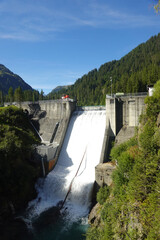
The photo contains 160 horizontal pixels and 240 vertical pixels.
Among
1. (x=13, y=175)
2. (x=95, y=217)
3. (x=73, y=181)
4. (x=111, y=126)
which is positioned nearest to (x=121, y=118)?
(x=111, y=126)

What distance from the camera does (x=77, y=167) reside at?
2547 centimetres

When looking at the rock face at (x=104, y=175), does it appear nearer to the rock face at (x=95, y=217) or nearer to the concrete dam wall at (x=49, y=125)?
the rock face at (x=95, y=217)

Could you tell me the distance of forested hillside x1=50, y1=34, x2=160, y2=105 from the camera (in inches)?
2067

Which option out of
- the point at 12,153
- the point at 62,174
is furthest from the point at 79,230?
the point at 12,153

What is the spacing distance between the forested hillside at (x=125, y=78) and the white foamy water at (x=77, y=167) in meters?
9.64

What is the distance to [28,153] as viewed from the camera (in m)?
25.5

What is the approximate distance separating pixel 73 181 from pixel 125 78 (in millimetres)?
45589

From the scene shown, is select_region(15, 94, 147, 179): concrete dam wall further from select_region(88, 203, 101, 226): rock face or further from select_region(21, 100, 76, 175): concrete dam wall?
select_region(88, 203, 101, 226): rock face

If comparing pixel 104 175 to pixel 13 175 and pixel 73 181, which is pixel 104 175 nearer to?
pixel 73 181

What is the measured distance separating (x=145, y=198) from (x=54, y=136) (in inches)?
→ 863

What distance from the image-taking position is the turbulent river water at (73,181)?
17500mm

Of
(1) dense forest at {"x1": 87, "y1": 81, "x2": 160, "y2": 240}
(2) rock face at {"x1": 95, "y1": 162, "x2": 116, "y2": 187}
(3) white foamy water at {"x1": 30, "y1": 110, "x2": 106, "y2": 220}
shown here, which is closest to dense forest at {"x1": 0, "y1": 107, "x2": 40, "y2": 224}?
(3) white foamy water at {"x1": 30, "y1": 110, "x2": 106, "y2": 220}

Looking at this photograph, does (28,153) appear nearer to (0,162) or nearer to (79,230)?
(0,162)

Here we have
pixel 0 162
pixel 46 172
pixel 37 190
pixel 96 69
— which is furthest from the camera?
pixel 96 69
